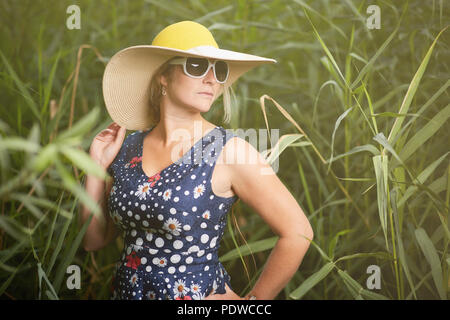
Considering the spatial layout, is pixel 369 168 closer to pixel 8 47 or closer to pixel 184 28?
pixel 184 28

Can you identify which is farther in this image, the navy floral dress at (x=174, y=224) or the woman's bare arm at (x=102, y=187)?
the woman's bare arm at (x=102, y=187)

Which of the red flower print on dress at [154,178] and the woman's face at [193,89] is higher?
the woman's face at [193,89]

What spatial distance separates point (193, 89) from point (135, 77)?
6.1 inches

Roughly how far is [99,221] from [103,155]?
139 millimetres

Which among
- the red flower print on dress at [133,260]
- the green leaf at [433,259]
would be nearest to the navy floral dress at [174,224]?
the red flower print on dress at [133,260]

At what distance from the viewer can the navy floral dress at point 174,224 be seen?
90 cm

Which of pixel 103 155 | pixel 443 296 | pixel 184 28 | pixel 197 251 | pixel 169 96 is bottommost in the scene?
pixel 443 296

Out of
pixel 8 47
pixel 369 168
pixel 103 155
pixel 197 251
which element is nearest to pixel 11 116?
pixel 8 47

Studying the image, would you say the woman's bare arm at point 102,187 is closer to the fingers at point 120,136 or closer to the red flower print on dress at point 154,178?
the fingers at point 120,136

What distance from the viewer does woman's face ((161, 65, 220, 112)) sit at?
908 mm

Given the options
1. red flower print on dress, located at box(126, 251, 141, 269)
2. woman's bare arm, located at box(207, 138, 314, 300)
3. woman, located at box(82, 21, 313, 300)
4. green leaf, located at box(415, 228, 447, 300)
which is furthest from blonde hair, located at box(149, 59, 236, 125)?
green leaf, located at box(415, 228, 447, 300)

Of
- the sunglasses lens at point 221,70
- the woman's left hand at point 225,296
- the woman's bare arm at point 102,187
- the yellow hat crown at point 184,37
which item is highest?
the yellow hat crown at point 184,37

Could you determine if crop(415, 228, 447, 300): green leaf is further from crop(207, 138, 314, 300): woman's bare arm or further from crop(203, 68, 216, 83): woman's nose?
crop(203, 68, 216, 83): woman's nose

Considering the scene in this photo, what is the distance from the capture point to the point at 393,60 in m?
1.27
